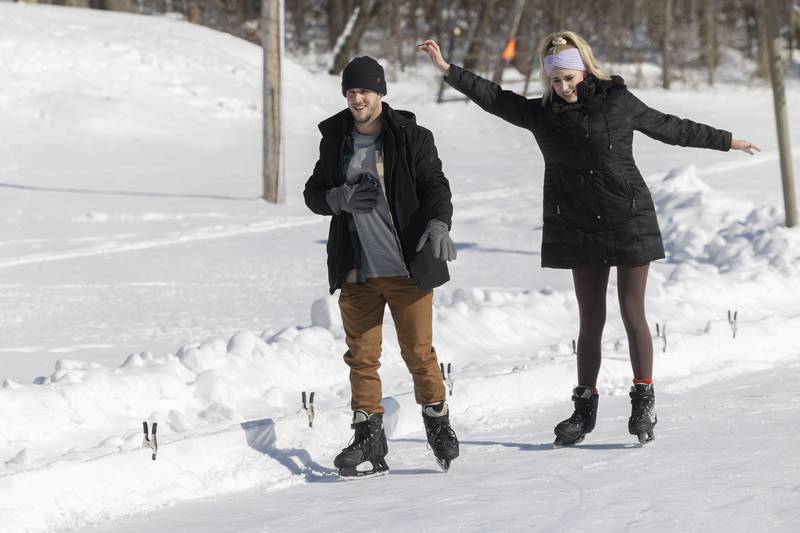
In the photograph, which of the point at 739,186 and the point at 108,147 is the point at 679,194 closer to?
the point at 739,186

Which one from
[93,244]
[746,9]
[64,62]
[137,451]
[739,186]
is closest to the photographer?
[137,451]

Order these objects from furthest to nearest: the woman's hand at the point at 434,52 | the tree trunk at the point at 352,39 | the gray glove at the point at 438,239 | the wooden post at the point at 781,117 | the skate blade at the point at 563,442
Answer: the tree trunk at the point at 352,39, the wooden post at the point at 781,117, the skate blade at the point at 563,442, the woman's hand at the point at 434,52, the gray glove at the point at 438,239

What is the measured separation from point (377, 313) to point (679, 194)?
9425 mm

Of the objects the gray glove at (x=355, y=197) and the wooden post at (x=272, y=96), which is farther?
the wooden post at (x=272, y=96)

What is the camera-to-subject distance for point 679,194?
1374 centimetres

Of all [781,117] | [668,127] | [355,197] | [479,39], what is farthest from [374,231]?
[479,39]

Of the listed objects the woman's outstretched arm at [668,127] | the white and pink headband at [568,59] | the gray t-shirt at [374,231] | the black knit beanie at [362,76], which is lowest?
the gray t-shirt at [374,231]

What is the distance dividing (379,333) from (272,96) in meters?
10.8

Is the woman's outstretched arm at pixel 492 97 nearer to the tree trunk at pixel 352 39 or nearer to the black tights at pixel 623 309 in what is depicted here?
the black tights at pixel 623 309

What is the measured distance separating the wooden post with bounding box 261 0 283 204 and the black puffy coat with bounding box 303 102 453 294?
10496 mm

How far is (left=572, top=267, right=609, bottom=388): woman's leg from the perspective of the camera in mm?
5137

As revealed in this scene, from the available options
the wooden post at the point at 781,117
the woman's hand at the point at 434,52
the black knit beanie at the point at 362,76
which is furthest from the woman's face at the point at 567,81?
the wooden post at the point at 781,117

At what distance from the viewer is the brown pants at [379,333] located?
15.6 ft

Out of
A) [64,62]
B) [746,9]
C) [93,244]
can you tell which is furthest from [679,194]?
[746,9]
